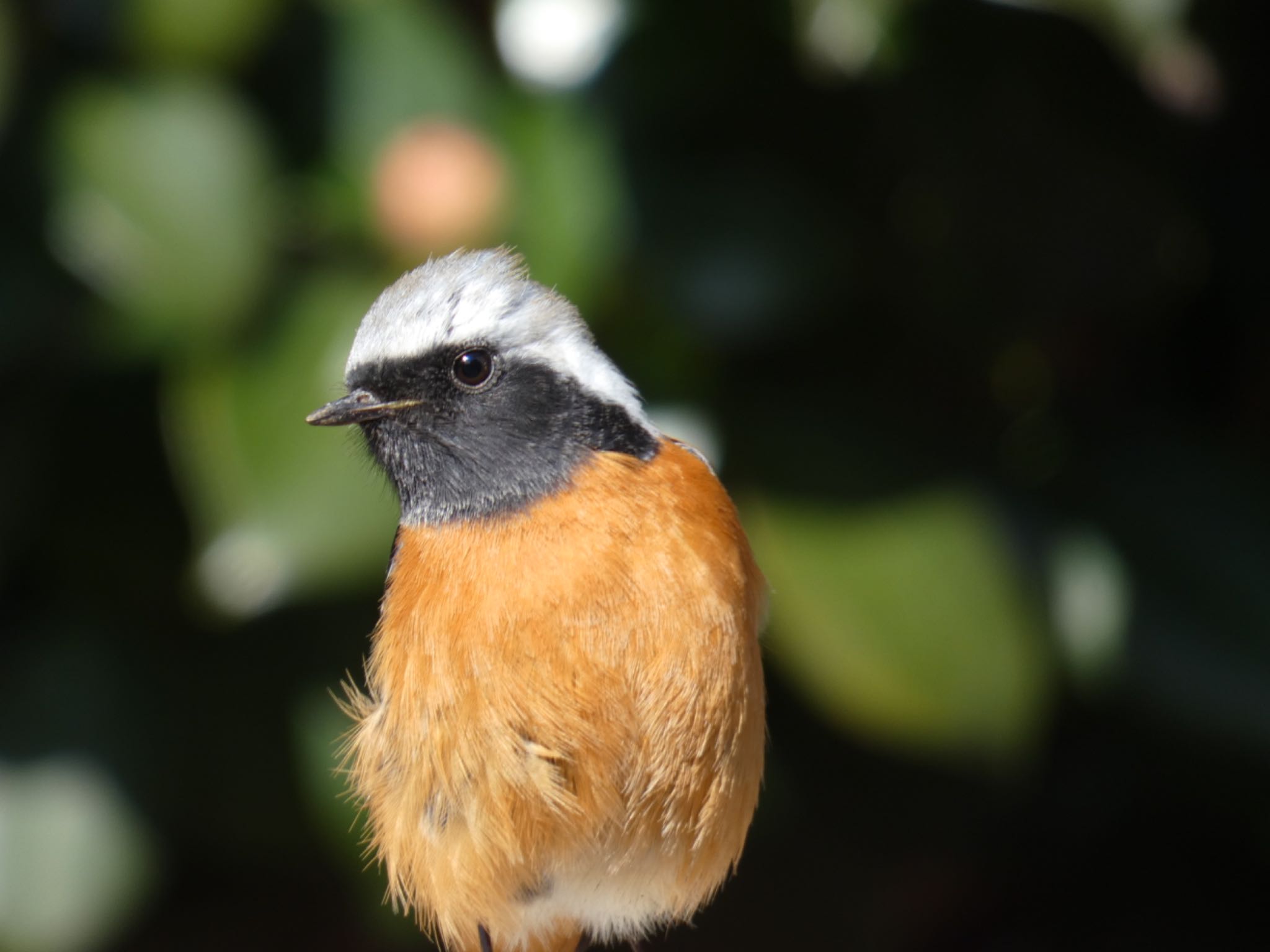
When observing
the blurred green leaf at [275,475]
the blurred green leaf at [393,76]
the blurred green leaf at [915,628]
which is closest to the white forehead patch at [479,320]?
the blurred green leaf at [275,475]

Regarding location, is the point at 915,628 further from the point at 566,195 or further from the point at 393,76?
the point at 393,76

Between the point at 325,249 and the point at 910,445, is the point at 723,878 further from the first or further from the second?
the point at 325,249

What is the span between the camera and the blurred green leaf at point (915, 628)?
255cm

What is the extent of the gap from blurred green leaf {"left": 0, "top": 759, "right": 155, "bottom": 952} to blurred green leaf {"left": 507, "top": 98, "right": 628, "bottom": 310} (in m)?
1.42

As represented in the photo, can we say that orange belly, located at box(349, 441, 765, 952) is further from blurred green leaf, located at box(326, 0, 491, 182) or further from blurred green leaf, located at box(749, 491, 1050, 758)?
blurred green leaf, located at box(326, 0, 491, 182)

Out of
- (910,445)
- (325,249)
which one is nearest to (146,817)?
(325,249)

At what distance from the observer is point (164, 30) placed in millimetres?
2734

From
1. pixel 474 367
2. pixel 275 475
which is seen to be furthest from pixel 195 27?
pixel 474 367

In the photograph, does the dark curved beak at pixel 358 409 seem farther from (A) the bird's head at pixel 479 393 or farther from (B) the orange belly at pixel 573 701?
(B) the orange belly at pixel 573 701

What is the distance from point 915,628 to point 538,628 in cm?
115

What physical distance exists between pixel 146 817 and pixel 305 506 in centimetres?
94

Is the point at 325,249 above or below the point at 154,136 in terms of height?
below

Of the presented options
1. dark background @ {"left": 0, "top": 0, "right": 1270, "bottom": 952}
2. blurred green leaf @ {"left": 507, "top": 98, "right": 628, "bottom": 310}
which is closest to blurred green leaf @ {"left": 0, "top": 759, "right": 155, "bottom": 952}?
dark background @ {"left": 0, "top": 0, "right": 1270, "bottom": 952}

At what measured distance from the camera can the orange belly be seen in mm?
1597
